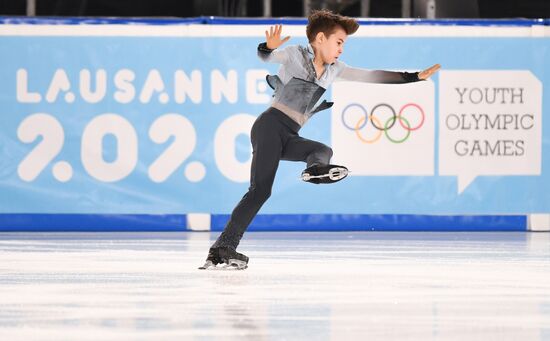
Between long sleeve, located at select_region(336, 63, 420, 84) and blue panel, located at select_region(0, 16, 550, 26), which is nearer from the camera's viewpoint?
long sleeve, located at select_region(336, 63, 420, 84)

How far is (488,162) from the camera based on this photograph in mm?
10789

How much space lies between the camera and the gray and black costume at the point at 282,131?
21.3ft

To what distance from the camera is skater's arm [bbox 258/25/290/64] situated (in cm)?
642

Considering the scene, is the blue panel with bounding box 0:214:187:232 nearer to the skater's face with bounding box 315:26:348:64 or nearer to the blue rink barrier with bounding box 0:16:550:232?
the blue rink barrier with bounding box 0:16:550:232

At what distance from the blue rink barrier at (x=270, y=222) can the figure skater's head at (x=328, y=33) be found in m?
4.12

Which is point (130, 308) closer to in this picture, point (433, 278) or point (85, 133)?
point (433, 278)

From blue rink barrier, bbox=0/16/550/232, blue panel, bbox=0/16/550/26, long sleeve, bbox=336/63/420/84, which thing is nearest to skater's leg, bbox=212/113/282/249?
long sleeve, bbox=336/63/420/84

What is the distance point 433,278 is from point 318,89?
1.23m

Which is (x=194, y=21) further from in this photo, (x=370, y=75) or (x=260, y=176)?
(x=260, y=176)

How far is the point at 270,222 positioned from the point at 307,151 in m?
4.25

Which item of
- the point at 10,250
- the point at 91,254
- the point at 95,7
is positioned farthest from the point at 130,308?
the point at 95,7

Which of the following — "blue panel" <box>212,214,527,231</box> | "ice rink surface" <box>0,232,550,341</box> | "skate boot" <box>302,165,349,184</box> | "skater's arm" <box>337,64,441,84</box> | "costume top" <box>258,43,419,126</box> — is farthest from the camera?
"blue panel" <box>212,214,527,231</box>

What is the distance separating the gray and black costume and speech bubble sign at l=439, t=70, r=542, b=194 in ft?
13.3

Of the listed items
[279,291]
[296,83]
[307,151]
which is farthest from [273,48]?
[279,291]
